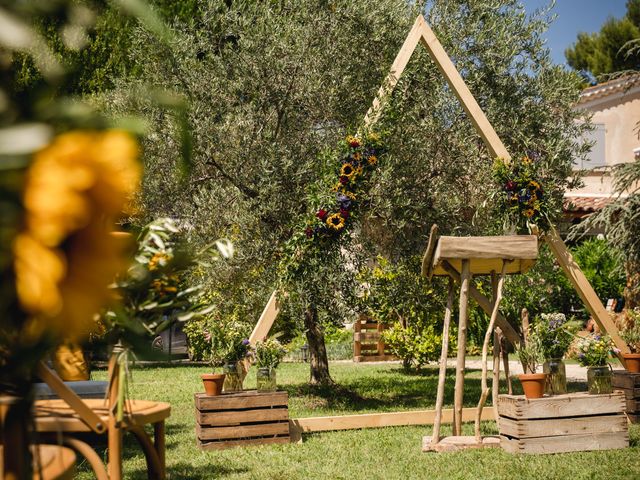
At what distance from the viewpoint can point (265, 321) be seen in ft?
24.6

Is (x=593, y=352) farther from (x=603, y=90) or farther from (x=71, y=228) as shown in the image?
(x=603, y=90)

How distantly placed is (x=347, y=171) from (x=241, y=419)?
8.97 ft

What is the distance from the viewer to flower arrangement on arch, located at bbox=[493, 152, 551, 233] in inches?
307

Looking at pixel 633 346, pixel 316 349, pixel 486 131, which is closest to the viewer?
pixel 486 131

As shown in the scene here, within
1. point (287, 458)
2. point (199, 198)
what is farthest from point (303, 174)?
point (287, 458)

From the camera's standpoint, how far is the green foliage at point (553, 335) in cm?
670

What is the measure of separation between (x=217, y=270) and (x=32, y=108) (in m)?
8.86

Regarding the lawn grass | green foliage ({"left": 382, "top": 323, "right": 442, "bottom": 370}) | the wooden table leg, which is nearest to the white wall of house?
green foliage ({"left": 382, "top": 323, "right": 442, "bottom": 370})

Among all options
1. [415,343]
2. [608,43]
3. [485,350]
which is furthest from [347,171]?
[608,43]

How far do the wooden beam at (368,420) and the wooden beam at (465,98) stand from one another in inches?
109

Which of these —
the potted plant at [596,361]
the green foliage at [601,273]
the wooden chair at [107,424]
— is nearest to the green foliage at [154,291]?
the wooden chair at [107,424]

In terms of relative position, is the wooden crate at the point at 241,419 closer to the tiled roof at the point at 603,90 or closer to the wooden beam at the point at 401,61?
the wooden beam at the point at 401,61

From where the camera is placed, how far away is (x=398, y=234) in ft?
31.2

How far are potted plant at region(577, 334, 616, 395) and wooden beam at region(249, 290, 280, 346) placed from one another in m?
2.94
